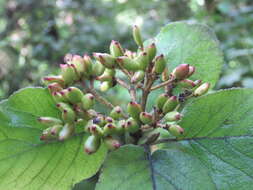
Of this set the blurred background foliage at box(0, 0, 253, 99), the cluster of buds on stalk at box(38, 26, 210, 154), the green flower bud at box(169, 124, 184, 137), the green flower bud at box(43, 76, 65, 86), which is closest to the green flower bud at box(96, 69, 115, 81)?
the cluster of buds on stalk at box(38, 26, 210, 154)

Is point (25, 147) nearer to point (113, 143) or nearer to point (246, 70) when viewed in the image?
point (113, 143)

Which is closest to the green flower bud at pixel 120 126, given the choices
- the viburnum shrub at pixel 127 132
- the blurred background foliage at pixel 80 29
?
the viburnum shrub at pixel 127 132

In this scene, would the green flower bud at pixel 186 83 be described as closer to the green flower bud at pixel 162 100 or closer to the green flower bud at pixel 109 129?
the green flower bud at pixel 162 100

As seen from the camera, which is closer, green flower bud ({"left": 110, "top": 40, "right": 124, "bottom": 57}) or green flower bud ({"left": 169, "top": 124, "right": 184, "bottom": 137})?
green flower bud ({"left": 169, "top": 124, "right": 184, "bottom": 137})

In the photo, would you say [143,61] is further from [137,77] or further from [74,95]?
[74,95]

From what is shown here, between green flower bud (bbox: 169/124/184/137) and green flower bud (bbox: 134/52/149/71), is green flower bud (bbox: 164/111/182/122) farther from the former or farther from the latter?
green flower bud (bbox: 134/52/149/71)

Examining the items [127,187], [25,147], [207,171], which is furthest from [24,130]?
[207,171]
